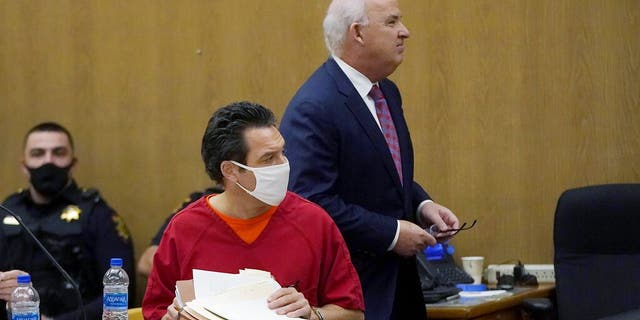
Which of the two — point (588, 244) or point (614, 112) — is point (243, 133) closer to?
point (588, 244)

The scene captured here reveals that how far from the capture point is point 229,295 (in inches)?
104

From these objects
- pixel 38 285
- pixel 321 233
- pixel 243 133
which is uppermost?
pixel 243 133

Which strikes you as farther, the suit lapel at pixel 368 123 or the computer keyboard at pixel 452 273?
the computer keyboard at pixel 452 273

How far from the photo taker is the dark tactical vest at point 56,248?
16.6 feet

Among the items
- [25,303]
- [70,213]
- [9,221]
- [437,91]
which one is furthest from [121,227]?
[25,303]

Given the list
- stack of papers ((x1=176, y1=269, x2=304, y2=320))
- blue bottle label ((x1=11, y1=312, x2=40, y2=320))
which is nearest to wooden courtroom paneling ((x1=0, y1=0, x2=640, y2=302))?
stack of papers ((x1=176, y1=269, x2=304, y2=320))

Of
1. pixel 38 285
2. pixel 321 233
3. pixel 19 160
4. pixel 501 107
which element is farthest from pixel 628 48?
pixel 19 160

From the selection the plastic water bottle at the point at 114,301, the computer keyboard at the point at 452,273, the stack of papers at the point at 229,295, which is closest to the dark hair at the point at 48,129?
the computer keyboard at the point at 452,273

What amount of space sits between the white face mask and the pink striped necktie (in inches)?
33.4

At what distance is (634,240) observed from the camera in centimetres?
443

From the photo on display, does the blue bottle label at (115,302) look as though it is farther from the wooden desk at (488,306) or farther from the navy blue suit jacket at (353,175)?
the wooden desk at (488,306)

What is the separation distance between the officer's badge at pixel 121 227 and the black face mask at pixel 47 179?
295 millimetres

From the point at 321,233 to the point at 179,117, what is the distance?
2799 mm

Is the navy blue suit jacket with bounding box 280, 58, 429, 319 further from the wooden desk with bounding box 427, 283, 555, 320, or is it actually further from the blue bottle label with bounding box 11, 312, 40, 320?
the blue bottle label with bounding box 11, 312, 40, 320
